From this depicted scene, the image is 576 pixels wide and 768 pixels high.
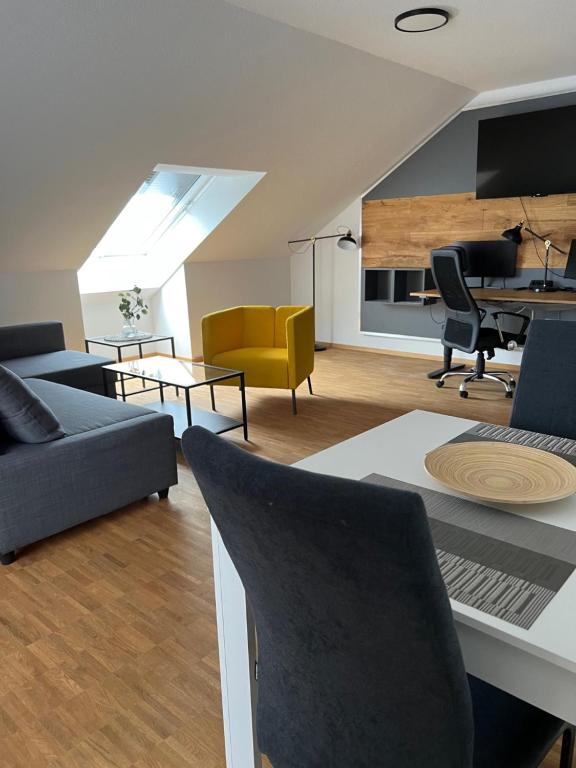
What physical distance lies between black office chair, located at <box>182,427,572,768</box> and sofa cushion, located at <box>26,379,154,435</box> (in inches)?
75.1

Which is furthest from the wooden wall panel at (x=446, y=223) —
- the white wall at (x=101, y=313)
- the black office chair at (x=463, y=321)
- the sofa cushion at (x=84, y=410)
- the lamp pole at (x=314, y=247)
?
the sofa cushion at (x=84, y=410)

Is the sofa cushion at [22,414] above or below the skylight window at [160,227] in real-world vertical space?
below

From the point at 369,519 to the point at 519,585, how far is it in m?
0.44

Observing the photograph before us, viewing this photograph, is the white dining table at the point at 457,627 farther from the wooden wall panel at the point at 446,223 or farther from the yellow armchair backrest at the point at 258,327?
the wooden wall panel at the point at 446,223

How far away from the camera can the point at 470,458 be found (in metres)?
1.35

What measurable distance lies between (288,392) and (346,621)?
13.4 ft

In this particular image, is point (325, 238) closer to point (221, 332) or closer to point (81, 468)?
point (221, 332)

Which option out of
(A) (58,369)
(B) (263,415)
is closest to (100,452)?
(A) (58,369)

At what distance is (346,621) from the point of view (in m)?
0.74

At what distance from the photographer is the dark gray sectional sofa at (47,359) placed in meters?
3.81

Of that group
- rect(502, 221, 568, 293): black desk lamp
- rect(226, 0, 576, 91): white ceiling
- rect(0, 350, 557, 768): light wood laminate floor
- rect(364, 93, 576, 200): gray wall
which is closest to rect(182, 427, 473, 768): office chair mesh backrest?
rect(0, 350, 557, 768): light wood laminate floor

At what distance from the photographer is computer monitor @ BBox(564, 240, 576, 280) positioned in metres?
4.61

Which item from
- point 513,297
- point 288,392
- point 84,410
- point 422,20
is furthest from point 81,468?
point 513,297

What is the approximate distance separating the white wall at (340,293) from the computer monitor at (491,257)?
0.88 metres
